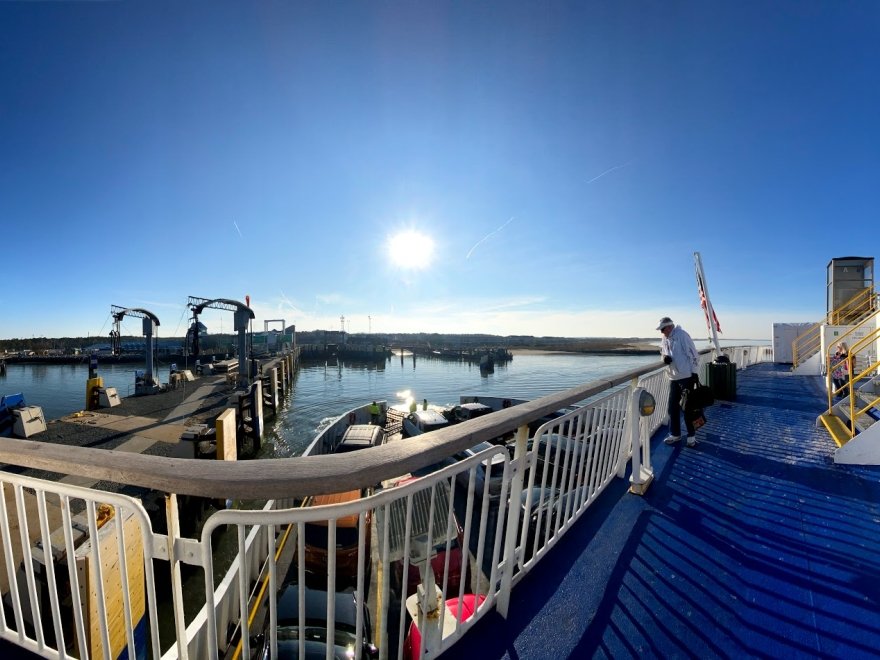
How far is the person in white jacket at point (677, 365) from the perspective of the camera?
14.6 feet

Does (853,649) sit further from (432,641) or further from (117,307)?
(117,307)

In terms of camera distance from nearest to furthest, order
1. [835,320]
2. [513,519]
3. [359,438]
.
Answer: [513,519]
[359,438]
[835,320]

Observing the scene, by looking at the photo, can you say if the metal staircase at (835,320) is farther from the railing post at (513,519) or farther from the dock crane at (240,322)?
the dock crane at (240,322)

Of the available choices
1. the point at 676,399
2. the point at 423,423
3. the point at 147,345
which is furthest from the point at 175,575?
the point at 147,345

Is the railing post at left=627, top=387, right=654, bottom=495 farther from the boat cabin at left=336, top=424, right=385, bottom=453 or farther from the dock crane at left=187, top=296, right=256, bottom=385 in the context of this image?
the dock crane at left=187, top=296, right=256, bottom=385

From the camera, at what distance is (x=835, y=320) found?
44.2 ft

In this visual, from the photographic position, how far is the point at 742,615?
197cm

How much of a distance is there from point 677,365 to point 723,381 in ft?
13.1

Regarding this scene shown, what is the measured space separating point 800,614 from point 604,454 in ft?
4.74

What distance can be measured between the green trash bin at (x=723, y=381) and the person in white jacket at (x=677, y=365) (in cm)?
362

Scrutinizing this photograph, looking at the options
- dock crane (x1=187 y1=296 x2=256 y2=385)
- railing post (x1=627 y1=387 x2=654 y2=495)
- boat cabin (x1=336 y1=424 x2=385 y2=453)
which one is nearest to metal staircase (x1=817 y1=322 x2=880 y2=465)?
railing post (x1=627 y1=387 x2=654 y2=495)

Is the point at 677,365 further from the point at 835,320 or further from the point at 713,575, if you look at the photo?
the point at 835,320

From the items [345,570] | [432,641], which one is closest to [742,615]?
[432,641]

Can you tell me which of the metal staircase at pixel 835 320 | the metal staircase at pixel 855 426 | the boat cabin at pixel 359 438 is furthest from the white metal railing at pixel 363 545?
the metal staircase at pixel 835 320
